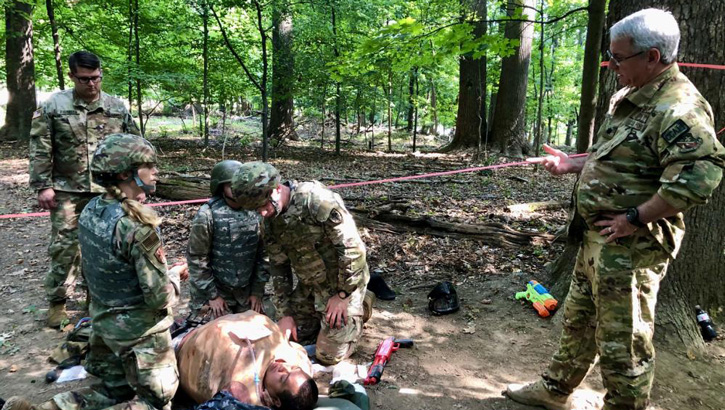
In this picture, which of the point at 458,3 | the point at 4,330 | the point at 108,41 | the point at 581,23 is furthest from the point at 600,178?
the point at 108,41

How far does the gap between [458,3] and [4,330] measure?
26.7ft

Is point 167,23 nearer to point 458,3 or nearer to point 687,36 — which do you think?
point 458,3

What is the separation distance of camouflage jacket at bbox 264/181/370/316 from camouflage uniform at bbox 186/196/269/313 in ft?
0.59

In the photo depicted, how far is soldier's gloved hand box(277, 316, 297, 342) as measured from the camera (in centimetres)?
356

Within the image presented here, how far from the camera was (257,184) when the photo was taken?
2838mm

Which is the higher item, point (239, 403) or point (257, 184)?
point (257, 184)

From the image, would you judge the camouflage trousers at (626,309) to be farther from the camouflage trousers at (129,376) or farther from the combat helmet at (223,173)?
the combat helmet at (223,173)

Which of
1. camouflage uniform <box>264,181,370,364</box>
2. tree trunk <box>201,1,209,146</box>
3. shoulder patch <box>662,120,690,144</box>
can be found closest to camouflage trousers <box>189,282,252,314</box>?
camouflage uniform <box>264,181,370,364</box>

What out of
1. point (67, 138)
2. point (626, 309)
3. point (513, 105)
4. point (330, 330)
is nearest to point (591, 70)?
point (626, 309)

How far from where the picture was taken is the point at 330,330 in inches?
132

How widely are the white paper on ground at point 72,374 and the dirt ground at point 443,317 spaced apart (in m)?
0.05

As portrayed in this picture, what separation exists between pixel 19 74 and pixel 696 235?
1464cm

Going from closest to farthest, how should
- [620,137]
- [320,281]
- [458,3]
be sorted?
1. [620,137]
2. [320,281]
3. [458,3]

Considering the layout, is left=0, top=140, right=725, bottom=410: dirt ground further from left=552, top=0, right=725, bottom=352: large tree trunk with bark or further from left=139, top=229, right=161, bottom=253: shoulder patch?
left=139, top=229, right=161, bottom=253: shoulder patch
